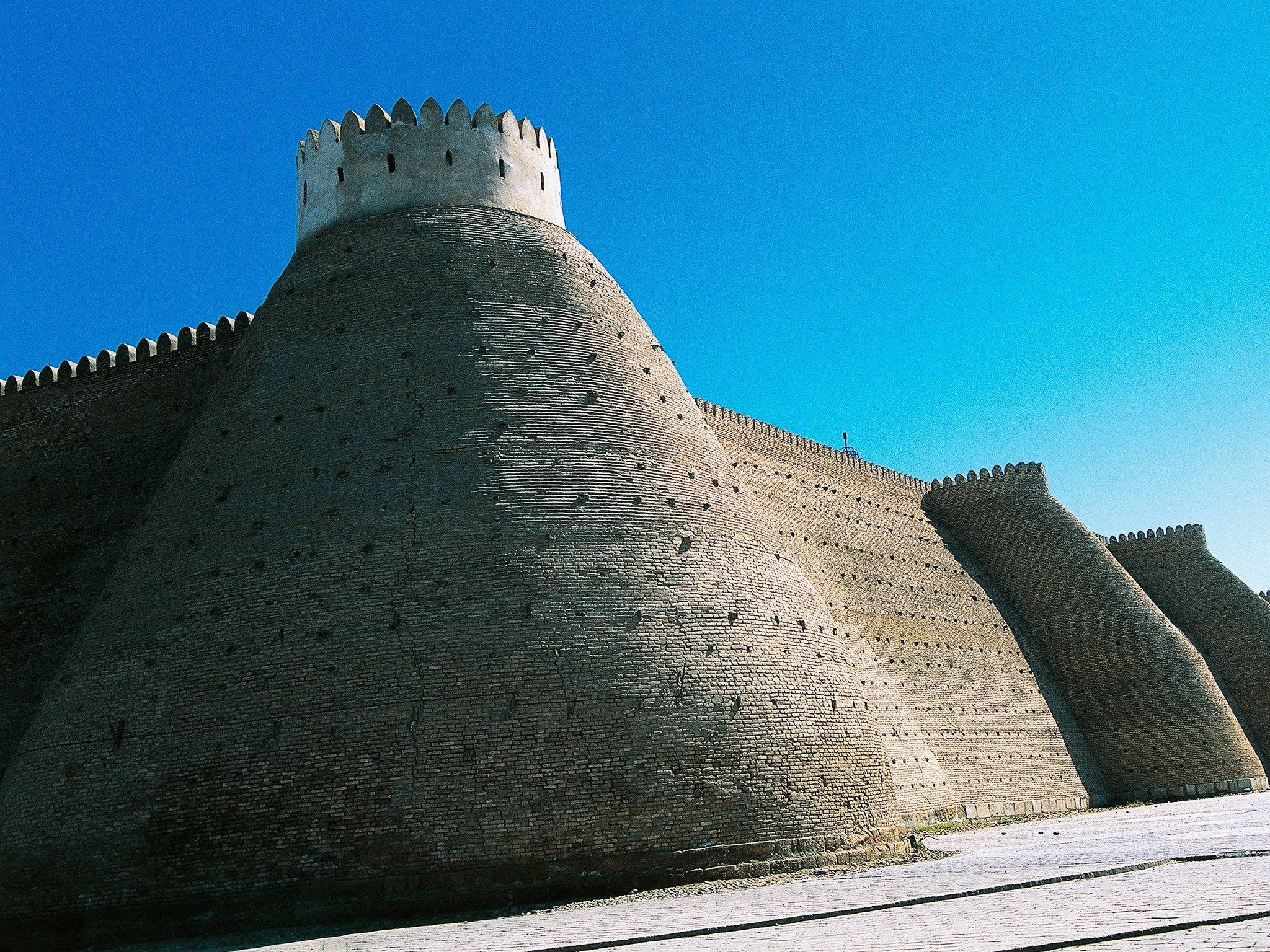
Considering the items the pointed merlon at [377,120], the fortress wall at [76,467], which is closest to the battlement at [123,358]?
the fortress wall at [76,467]

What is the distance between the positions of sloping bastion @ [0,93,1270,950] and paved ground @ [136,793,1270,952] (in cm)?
75

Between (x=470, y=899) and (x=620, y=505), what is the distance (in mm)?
4039

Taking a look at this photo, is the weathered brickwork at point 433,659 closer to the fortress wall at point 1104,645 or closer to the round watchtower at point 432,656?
the round watchtower at point 432,656

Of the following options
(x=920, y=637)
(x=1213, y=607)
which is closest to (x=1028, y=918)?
(x=920, y=637)

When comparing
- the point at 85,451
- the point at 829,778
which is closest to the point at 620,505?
the point at 829,778

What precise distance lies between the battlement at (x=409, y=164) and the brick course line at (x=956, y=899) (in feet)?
30.9

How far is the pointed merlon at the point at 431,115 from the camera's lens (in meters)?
14.4

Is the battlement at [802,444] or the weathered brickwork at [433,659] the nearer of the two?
the weathered brickwork at [433,659]

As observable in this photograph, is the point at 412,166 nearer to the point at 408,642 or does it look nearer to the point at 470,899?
the point at 408,642

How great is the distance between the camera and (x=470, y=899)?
9484mm

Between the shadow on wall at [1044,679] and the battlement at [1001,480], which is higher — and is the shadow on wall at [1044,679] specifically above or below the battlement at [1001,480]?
below

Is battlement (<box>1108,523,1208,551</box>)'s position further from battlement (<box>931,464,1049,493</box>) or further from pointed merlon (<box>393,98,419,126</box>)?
pointed merlon (<box>393,98,419,126</box>)

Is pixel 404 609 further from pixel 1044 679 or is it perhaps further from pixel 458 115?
pixel 1044 679

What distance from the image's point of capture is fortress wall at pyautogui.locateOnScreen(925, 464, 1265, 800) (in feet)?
77.2
